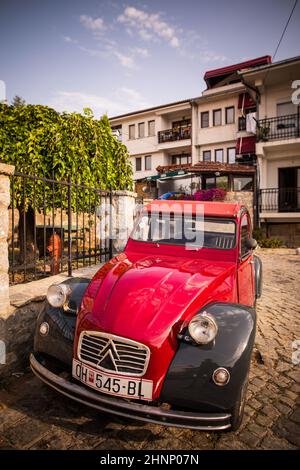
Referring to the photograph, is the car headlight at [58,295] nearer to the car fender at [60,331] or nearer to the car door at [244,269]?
the car fender at [60,331]

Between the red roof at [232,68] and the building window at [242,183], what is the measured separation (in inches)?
416

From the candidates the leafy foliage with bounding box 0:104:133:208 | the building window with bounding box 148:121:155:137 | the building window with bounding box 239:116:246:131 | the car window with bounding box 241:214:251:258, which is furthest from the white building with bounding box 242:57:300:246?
the car window with bounding box 241:214:251:258

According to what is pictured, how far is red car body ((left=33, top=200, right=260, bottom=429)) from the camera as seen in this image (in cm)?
209

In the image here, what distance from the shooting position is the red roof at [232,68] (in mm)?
21625

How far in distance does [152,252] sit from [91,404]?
193cm

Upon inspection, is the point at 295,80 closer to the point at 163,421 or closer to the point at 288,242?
the point at 288,242

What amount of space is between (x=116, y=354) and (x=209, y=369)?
700 mm

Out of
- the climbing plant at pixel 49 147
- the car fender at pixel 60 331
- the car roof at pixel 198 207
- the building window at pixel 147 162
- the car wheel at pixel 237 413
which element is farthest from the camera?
the building window at pixel 147 162

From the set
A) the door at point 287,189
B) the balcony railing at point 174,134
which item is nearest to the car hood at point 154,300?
the door at point 287,189

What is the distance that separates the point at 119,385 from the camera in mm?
2031

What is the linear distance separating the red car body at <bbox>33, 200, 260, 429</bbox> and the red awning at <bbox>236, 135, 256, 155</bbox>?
1691cm

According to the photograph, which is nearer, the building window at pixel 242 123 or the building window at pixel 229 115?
the building window at pixel 242 123

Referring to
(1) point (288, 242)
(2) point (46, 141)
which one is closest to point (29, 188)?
(2) point (46, 141)

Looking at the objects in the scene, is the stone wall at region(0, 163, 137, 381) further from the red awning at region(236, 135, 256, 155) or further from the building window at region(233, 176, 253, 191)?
the red awning at region(236, 135, 256, 155)
